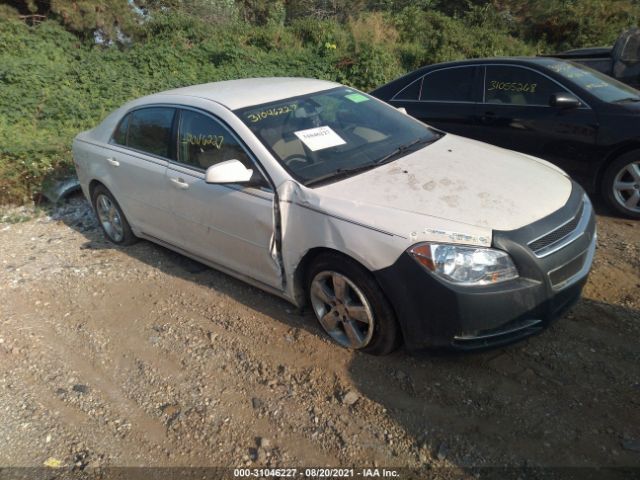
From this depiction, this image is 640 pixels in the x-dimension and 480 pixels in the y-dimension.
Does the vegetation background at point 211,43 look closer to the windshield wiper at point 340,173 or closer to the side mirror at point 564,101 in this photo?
the windshield wiper at point 340,173

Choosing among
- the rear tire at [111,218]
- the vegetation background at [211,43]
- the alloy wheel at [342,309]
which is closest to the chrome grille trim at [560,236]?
the alloy wheel at [342,309]

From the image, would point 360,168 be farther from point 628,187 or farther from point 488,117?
point 628,187

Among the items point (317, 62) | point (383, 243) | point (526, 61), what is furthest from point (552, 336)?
point (317, 62)

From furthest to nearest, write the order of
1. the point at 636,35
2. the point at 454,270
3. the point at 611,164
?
the point at 636,35 < the point at 611,164 < the point at 454,270

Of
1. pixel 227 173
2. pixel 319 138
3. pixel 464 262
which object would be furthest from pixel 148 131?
pixel 464 262

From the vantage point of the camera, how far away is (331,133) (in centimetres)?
373

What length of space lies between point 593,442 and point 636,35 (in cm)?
665

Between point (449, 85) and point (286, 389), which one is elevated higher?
point (449, 85)

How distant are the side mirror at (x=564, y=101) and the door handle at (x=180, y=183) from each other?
3503 mm

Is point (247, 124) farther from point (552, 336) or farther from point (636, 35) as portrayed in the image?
point (636, 35)

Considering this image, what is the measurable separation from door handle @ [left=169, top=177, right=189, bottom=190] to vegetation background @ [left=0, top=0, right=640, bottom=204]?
468 cm

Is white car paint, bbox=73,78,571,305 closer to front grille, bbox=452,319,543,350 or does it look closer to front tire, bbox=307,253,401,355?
front tire, bbox=307,253,401,355

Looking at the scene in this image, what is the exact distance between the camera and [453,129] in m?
5.90

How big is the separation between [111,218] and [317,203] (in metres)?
2.96
